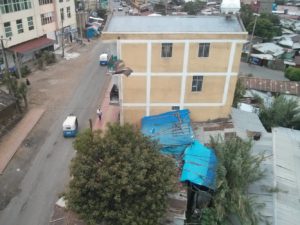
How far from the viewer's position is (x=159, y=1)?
83188 mm

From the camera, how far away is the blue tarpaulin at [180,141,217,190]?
15.9 metres

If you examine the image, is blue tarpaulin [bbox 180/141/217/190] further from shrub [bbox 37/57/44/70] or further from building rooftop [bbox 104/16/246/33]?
shrub [bbox 37/57/44/70]

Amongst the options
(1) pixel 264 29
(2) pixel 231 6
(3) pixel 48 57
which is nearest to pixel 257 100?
(2) pixel 231 6

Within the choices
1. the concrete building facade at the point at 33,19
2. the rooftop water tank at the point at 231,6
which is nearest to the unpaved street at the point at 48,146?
the concrete building facade at the point at 33,19

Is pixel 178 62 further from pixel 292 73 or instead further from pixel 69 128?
pixel 292 73

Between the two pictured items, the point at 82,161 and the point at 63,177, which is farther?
the point at 63,177

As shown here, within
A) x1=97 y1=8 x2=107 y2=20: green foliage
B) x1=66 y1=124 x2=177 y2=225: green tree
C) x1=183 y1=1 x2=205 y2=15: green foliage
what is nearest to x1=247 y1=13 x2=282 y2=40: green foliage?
x1=183 y1=1 x2=205 y2=15: green foliage

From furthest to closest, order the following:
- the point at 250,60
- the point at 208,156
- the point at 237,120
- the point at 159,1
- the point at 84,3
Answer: the point at 159,1
the point at 84,3
the point at 250,60
the point at 237,120
the point at 208,156

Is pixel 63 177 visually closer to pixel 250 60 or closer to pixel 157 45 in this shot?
pixel 157 45

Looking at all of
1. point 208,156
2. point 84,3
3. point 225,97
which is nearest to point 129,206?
point 208,156

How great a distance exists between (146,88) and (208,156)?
7.02 meters

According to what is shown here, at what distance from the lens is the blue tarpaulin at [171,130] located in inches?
732

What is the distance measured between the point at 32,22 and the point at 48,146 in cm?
2346

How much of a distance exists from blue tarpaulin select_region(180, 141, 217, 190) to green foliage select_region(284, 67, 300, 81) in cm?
3148
